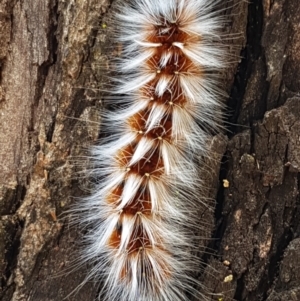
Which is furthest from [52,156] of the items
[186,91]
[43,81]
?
[186,91]

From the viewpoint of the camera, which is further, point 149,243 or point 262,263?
point 149,243

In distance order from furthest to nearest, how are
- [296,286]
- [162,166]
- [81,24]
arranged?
1. [162,166]
2. [81,24]
3. [296,286]

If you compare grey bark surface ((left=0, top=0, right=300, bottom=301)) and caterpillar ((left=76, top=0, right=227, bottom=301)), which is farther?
caterpillar ((left=76, top=0, right=227, bottom=301))

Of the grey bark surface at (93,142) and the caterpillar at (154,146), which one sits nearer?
the grey bark surface at (93,142)

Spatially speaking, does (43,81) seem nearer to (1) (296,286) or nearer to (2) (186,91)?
(2) (186,91)
